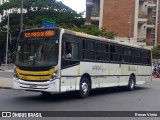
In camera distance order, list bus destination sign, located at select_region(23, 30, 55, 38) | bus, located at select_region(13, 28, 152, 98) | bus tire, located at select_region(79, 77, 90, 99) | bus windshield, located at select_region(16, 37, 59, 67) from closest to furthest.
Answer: bus, located at select_region(13, 28, 152, 98) < bus windshield, located at select_region(16, 37, 59, 67) < bus destination sign, located at select_region(23, 30, 55, 38) < bus tire, located at select_region(79, 77, 90, 99)

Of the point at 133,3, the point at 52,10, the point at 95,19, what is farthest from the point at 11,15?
the point at 133,3

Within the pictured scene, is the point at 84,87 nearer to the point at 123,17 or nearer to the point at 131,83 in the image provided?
the point at 131,83

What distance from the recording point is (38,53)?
47.6ft

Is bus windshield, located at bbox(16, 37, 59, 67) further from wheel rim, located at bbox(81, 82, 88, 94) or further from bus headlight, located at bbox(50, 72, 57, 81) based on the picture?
wheel rim, located at bbox(81, 82, 88, 94)

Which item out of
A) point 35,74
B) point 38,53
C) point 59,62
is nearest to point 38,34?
point 38,53

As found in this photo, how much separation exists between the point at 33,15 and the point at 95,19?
1198 centimetres

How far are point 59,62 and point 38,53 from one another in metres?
0.97

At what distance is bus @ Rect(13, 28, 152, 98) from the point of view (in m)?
14.1

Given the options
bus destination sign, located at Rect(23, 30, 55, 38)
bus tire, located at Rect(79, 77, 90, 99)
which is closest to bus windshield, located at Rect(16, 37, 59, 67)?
bus destination sign, located at Rect(23, 30, 55, 38)

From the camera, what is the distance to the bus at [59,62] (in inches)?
555

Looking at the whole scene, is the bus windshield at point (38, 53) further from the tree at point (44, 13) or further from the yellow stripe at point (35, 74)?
the tree at point (44, 13)

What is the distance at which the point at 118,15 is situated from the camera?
6081cm

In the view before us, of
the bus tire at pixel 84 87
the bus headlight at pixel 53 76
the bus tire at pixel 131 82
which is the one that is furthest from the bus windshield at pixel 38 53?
the bus tire at pixel 131 82

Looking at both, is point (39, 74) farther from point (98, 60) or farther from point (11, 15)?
point (11, 15)
